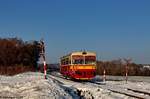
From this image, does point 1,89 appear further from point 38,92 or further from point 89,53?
point 89,53

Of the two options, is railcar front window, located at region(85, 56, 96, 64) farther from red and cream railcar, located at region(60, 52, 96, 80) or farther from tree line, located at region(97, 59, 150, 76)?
tree line, located at region(97, 59, 150, 76)

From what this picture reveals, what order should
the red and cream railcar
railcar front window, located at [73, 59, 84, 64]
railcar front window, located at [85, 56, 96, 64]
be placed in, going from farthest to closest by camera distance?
A: railcar front window, located at [85, 56, 96, 64] → railcar front window, located at [73, 59, 84, 64] → the red and cream railcar

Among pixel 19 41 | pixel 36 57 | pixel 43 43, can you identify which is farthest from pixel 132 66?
pixel 43 43

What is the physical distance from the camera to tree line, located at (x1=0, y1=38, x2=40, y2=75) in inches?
2798

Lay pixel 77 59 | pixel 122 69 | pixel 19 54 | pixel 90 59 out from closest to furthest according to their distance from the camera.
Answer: pixel 77 59, pixel 90 59, pixel 122 69, pixel 19 54

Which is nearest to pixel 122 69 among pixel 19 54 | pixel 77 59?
pixel 19 54

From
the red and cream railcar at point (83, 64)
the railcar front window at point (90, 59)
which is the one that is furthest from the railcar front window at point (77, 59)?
the railcar front window at point (90, 59)

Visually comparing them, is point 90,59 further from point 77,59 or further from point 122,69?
point 122,69

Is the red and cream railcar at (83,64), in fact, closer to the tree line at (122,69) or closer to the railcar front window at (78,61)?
the railcar front window at (78,61)

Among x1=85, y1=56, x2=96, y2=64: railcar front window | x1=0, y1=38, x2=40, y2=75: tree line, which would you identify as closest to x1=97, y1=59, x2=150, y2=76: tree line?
x1=0, y1=38, x2=40, y2=75: tree line

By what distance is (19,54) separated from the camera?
7588cm

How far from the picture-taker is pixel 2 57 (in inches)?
2822

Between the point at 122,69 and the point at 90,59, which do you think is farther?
the point at 122,69

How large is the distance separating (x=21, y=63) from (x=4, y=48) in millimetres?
3952
